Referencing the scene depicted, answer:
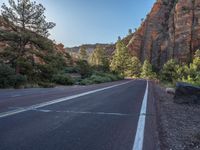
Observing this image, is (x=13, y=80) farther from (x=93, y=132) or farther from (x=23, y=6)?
(x=93, y=132)

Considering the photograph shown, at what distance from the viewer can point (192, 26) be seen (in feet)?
283

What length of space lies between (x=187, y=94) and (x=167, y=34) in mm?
101517

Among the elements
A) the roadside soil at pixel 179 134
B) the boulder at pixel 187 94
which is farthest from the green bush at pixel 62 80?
the roadside soil at pixel 179 134

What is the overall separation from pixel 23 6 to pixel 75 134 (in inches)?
987

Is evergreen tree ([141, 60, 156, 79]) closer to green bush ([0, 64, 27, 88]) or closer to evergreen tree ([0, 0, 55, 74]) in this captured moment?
evergreen tree ([0, 0, 55, 74])

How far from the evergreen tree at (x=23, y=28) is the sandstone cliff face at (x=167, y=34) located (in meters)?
48.0

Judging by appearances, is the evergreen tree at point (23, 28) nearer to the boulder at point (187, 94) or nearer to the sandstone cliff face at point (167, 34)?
the boulder at point (187, 94)

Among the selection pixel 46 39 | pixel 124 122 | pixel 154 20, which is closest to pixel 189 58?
pixel 154 20

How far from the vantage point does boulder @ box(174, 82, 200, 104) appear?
11859 mm

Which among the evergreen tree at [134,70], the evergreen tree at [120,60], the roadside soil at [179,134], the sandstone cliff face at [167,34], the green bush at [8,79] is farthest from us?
the evergreen tree at [134,70]

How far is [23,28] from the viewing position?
89.4ft

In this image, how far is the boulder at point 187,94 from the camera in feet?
38.9

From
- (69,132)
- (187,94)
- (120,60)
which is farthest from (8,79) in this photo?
(120,60)

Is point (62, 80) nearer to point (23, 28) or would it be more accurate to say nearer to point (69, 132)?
point (23, 28)
